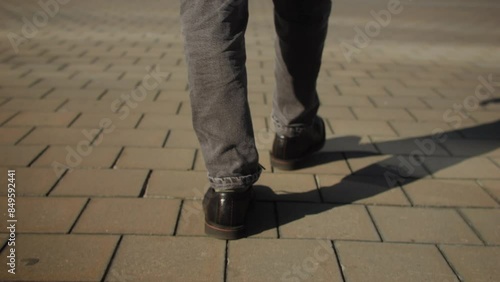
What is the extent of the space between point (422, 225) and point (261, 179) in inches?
26.8

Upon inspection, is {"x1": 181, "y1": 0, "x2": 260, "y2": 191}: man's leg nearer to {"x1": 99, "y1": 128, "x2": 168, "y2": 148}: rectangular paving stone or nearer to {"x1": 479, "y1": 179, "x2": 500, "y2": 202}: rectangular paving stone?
{"x1": 99, "y1": 128, "x2": 168, "y2": 148}: rectangular paving stone

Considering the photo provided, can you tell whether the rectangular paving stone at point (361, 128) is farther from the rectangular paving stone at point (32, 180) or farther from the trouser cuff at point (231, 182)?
the rectangular paving stone at point (32, 180)

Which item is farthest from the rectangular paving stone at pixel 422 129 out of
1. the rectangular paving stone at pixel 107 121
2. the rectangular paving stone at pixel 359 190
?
the rectangular paving stone at pixel 107 121

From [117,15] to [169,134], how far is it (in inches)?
197

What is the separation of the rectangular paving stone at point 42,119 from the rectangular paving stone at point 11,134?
0.24ft

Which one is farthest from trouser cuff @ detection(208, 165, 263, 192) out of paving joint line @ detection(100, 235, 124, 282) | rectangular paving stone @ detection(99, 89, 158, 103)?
rectangular paving stone @ detection(99, 89, 158, 103)

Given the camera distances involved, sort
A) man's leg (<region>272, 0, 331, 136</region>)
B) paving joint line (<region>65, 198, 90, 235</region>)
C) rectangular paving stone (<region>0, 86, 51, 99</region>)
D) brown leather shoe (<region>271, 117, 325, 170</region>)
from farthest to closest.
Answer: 1. rectangular paving stone (<region>0, 86, 51, 99</region>)
2. brown leather shoe (<region>271, 117, 325, 170</region>)
3. man's leg (<region>272, 0, 331, 136</region>)
4. paving joint line (<region>65, 198, 90, 235</region>)

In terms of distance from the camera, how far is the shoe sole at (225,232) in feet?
4.48

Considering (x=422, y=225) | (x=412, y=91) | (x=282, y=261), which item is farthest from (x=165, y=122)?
(x=412, y=91)

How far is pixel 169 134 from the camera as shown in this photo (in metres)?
2.26

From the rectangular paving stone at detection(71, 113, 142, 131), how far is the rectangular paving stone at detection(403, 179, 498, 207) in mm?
1569

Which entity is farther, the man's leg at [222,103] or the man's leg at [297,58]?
the man's leg at [297,58]

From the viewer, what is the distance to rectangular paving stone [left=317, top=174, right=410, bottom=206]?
1653mm

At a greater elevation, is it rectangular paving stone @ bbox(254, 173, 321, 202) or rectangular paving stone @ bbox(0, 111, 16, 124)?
rectangular paving stone @ bbox(0, 111, 16, 124)
